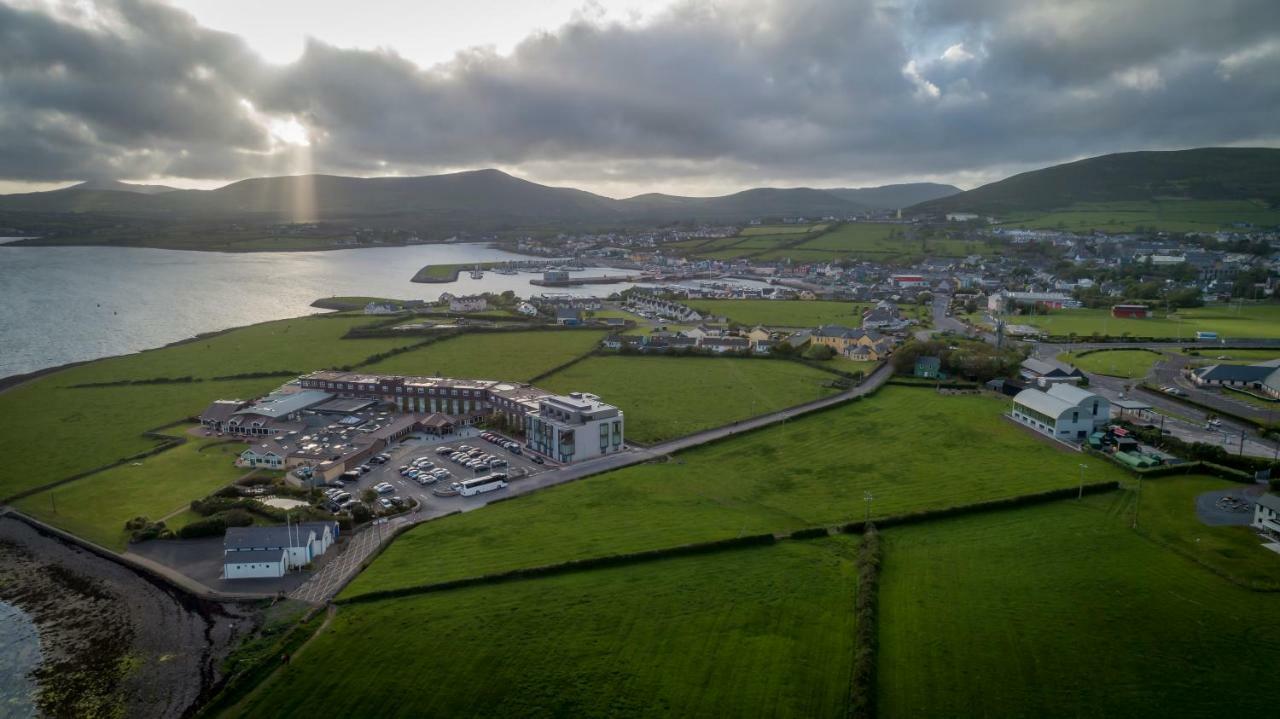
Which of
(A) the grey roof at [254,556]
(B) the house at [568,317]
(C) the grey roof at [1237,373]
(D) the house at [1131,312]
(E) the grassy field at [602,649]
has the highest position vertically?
(D) the house at [1131,312]

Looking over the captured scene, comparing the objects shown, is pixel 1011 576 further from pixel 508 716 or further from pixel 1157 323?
pixel 1157 323

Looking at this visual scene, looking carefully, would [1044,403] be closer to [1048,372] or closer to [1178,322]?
[1048,372]

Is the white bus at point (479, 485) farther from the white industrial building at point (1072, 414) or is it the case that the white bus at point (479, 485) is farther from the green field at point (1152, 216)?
the green field at point (1152, 216)

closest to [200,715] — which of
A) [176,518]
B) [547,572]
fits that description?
[547,572]

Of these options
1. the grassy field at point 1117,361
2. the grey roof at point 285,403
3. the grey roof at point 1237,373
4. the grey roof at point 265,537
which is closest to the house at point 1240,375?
the grey roof at point 1237,373

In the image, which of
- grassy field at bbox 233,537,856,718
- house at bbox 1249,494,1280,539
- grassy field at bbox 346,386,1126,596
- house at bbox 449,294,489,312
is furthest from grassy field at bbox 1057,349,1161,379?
house at bbox 449,294,489,312

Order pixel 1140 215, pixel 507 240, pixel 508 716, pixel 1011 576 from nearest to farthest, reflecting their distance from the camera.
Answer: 1. pixel 508 716
2. pixel 1011 576
3. pixel 1140 215
4. pixel 507 240
